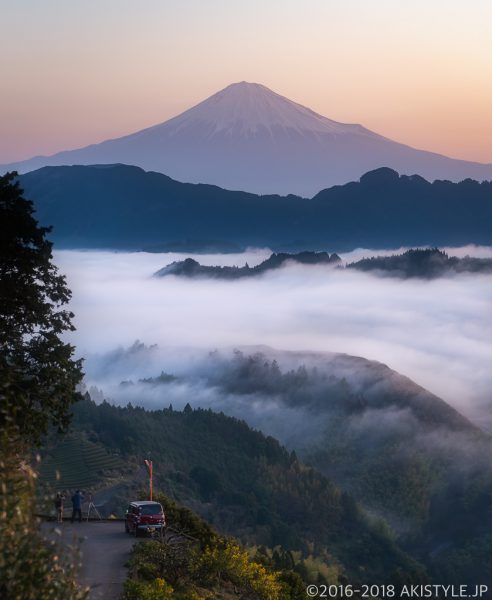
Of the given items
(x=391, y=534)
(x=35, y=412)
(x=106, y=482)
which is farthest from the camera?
(x=391, y=534)

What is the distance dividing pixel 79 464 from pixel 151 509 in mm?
66000

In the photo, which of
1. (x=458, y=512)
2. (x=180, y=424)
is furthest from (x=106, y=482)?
(x=458, y=512)

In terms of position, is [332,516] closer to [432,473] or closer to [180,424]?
[180,424]

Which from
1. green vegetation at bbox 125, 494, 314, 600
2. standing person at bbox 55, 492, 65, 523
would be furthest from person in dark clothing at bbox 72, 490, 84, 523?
green vegetation at bbox 125, 494, 314, 600

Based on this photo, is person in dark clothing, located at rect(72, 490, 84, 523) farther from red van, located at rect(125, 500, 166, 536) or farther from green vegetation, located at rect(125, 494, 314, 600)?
green vegetation, located at rect(125, 494, 314, 600)

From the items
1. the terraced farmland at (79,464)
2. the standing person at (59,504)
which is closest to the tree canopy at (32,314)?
the standing person at (59,504)

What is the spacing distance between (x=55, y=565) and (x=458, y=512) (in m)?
164

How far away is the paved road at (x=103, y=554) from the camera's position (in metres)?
29.5

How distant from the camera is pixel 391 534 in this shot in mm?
144625

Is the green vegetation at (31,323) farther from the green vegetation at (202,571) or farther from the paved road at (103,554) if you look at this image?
the green vegetation at (202,571)

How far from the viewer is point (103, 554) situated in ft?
119

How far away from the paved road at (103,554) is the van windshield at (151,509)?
3.61 ft

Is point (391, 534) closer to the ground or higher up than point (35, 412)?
closer to the ground

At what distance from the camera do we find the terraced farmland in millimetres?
98875
